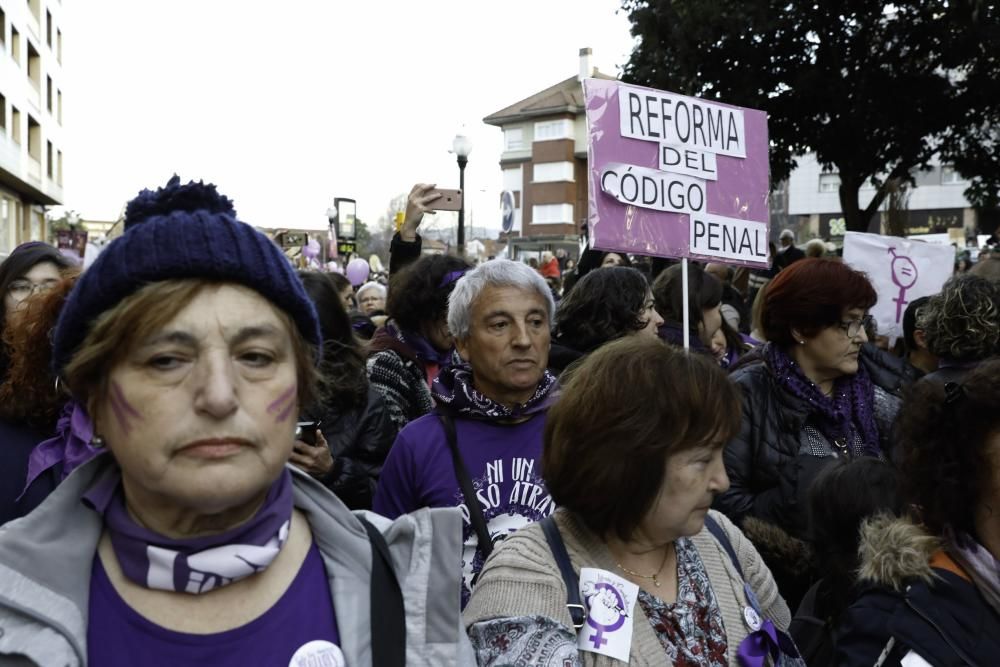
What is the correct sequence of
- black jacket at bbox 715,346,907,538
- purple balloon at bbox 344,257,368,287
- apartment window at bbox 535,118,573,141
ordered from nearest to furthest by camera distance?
black jacket at bbox 715,346,907,538 → purple balloon at bbox 344,257,368,287 → apartment window at bbox 535,118,573,141

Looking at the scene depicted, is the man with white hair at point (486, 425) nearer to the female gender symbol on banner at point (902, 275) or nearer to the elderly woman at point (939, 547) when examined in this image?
the elderly woman at point (939, 547)

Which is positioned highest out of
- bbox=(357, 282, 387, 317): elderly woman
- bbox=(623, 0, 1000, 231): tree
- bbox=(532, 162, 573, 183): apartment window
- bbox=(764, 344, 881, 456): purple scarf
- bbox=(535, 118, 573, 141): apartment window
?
bbox=(535, 118, 573, 141): apartment window

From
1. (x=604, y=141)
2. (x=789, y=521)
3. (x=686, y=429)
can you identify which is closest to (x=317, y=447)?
(x=686, y=429)

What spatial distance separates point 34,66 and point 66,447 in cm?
4381

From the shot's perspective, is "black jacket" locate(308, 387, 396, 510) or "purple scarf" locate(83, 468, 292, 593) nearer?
"purple scarf" locate(83, 468, 292, 593)

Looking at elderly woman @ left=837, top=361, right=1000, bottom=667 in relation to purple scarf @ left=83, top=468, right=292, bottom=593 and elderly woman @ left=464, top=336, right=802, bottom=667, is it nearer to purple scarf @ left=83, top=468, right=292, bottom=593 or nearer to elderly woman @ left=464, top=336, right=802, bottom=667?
elderly woman @ left=464, top=336, right=802, bottom=667

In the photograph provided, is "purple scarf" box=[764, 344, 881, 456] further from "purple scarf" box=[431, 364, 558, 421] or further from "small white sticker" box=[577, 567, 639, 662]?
"small white sticker" box=[577, 567, 639, 662]

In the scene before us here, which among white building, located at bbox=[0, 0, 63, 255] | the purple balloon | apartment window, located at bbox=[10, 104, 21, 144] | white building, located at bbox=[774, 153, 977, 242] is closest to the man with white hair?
the purple balloon

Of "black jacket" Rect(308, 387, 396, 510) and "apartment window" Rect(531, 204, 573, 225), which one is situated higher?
"apartment window" Rect(531, 204, 573, 225)

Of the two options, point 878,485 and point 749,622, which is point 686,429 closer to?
point 749,622

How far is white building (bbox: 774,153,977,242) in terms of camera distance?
5362cm

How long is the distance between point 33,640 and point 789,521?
97.5 inches

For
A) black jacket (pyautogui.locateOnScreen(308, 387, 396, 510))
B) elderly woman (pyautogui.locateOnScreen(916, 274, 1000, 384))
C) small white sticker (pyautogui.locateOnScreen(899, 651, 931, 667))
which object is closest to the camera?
small white sticker (pyautogui.locateOnScreen(899, 651, 931, 667))

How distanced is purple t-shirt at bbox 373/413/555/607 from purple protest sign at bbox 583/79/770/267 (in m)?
1.63
